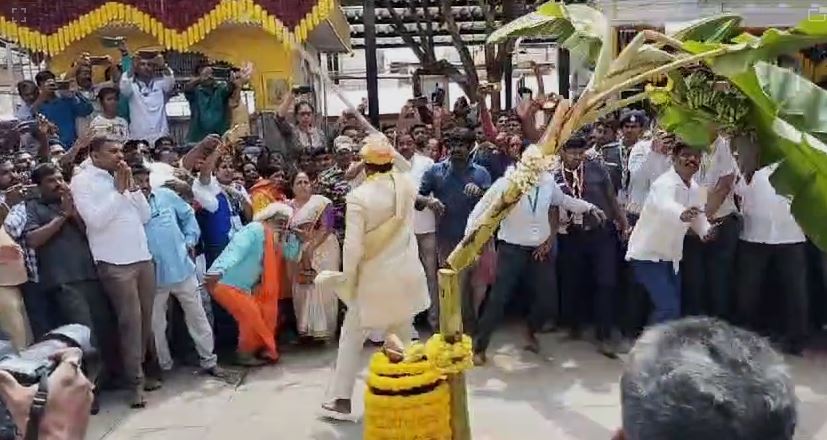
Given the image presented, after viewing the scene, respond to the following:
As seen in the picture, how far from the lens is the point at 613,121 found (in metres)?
7.48

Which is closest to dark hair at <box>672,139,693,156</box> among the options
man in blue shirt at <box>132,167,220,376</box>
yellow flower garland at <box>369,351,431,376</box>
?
yellow flower garland at <box>369,351,431,376</box>

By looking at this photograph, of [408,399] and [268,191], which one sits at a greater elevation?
[268,191]

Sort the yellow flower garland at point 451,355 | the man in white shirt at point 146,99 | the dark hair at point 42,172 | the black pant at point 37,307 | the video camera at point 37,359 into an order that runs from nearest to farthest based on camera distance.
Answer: the video camera at point 37,359 < the yellow flower garland at point 451,355 < the dark hair at point 42,172 < the black pant at point 37,307 < the man in white shirt at point 146,99

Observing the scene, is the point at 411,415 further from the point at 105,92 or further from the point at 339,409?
the point at 105,92

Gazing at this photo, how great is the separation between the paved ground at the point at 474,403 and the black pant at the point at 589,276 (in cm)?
32

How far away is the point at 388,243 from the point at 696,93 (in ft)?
6.14

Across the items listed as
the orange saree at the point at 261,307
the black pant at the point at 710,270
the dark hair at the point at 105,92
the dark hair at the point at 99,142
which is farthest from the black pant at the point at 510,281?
the dark hair at the point at 105,92

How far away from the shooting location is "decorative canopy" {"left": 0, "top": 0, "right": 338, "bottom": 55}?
31.2 feet

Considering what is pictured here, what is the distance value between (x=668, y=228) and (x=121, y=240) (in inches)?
120

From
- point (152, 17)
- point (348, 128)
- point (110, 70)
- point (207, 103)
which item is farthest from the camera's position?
point (152, 17)

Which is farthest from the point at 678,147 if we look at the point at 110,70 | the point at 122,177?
the point at 110,70

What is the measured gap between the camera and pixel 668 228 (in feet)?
18.1

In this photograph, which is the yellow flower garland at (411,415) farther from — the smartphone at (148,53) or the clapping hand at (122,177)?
the smartphone at (148,53)

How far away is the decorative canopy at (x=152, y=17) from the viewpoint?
9.52 metres
